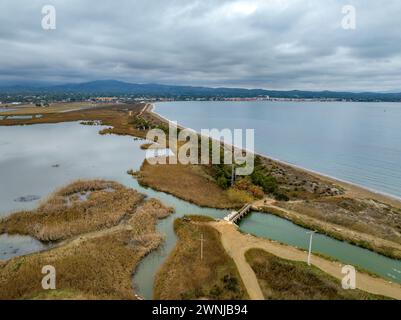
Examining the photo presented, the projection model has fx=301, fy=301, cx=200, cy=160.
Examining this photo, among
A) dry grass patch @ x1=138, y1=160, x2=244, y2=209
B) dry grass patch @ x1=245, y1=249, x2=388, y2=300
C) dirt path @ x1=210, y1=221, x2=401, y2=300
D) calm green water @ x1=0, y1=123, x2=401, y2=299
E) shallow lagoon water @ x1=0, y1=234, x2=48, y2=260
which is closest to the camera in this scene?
dry grass patch @ x1=245, y1=249, x2=388, y2=300

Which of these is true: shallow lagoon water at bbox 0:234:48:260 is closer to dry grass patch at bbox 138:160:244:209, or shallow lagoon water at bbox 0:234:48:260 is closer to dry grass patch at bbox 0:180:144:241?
dry grass patch at bbox 0:180:144:241

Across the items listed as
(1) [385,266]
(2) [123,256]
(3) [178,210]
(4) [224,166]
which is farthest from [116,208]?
(1) [385,266]

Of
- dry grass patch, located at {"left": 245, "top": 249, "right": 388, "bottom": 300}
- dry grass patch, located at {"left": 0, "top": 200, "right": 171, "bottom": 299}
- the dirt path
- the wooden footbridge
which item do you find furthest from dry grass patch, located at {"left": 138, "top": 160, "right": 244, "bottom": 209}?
dry grass patch, located at {"left": 245, "top": 249, "right": 388, "bottom": 300}

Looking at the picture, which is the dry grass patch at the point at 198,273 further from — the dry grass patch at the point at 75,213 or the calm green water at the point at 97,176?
the dry grass patch at the point at 75,213

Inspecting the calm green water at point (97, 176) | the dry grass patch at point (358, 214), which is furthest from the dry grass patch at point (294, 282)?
the dry grass patch at point (358, 214)

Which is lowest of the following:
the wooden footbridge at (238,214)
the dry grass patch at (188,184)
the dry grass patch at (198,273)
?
the dry grass patch at (198,273)

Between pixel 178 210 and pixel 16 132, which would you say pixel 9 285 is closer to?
pixel 178 210
